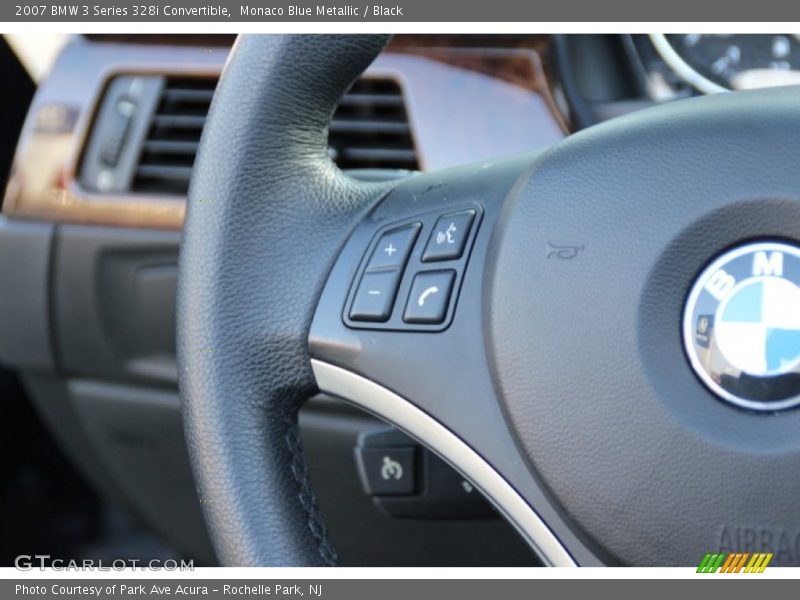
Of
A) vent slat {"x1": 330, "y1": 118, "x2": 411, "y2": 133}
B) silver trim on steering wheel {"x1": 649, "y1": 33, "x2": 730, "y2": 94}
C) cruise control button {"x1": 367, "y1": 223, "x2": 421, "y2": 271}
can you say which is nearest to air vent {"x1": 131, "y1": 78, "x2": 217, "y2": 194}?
vent slat {"x1": 330, "y1": 118, "x2": 411, "y2": 133}

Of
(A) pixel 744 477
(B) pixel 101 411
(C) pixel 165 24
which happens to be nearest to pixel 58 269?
(B) pixel 101 411

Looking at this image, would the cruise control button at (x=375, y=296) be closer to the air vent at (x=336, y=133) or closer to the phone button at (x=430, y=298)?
the phone button at (x=430, y=298)

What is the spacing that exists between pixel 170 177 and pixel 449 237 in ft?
2.46

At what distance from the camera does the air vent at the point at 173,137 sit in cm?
141

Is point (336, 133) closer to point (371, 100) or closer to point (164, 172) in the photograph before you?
point (371, 100)

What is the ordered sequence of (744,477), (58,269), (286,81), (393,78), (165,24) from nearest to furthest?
(744,477), (286,81), (165,24), (393,78), (58,269)

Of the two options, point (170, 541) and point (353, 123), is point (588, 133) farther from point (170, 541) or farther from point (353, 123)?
point (170, 541)

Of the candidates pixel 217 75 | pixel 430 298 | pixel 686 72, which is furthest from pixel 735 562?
pixel 217 75

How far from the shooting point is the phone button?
74cm

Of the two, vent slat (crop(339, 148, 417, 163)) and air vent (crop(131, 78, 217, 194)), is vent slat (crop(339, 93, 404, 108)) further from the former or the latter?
air vent (crop(131, 78, 217, 194))

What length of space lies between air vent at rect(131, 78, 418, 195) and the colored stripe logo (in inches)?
27.8

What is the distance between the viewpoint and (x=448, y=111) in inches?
49.6
